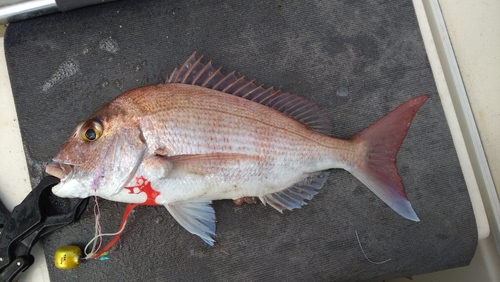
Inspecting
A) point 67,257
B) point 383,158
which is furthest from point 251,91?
point 67,257

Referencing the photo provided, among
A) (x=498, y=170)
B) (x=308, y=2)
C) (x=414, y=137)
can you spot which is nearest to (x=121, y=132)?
(x=308, y=2)

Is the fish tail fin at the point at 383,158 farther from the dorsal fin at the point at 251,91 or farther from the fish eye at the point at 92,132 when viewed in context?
the fish eye at the point at 92,132

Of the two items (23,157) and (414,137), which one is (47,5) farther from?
(414,137)

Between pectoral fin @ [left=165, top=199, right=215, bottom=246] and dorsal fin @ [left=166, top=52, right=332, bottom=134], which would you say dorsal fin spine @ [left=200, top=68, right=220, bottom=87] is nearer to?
dorsal fin @ [left=166, top=52, right=332, bottom=134]

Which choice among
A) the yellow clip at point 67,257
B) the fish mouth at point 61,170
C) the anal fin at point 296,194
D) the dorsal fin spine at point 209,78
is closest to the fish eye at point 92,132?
the fish mouth at point 61,170

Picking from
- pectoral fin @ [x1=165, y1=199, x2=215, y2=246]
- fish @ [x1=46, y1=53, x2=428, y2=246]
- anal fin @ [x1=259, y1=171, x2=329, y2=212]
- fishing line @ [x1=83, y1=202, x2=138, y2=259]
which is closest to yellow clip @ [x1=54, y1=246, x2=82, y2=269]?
fishing line @ [x1=83, y1=202, x2=138, y2=259]

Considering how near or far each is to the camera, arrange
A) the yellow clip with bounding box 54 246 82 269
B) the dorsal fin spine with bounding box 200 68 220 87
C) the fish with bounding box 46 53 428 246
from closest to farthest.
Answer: the fish with bounding box 46 53 428 246
the dorsal fin spine with bounding box 200 68 220 87
the yellow clip with bounding box 54 246 82 269

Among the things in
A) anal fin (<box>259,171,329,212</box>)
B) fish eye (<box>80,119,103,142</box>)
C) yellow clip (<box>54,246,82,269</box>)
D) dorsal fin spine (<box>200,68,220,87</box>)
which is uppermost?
dorsal fin spine (<box>200,68,220,87</box>)

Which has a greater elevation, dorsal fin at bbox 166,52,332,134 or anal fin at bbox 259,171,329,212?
dorsal fin at bbox 166,52,332,134
